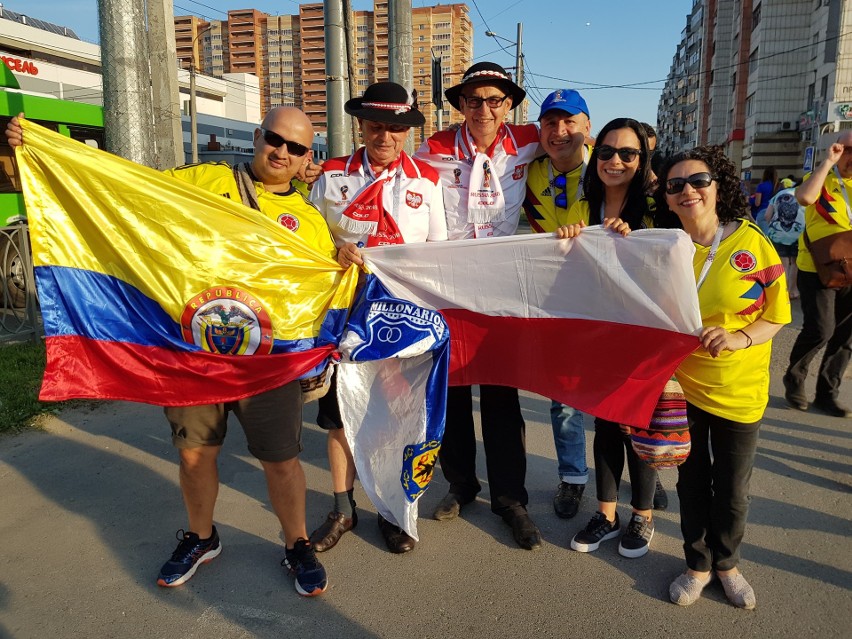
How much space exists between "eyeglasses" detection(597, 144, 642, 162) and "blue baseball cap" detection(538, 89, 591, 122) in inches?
15.7

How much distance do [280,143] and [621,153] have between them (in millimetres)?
1553

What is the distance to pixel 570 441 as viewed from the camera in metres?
3.53

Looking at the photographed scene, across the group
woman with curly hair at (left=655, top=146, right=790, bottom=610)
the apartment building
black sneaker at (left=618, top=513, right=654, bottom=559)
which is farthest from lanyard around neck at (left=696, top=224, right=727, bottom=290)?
the apartment building

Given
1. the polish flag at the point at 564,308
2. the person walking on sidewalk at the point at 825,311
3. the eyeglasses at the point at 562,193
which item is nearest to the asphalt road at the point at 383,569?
the polish flag at the point at 564,308

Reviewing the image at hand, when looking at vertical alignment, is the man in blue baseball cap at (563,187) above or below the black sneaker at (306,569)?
above

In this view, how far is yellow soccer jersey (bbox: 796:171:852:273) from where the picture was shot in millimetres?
4617

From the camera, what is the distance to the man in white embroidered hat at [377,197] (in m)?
3.14

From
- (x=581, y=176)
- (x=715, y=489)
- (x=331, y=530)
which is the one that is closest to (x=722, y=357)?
(x=715, y=489)

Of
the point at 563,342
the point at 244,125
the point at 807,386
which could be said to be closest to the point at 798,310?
the point at 807,386

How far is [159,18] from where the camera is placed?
19.5 feet

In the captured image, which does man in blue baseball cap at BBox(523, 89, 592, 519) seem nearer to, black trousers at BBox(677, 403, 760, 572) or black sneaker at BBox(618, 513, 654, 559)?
black sneaker at BBox(618, 513, 654, 559)

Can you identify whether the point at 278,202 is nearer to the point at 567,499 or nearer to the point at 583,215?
the point at 583,215

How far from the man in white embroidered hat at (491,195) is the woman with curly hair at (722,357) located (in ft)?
2.87

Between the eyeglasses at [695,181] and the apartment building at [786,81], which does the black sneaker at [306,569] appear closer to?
the eyeglasses at [695,181]
